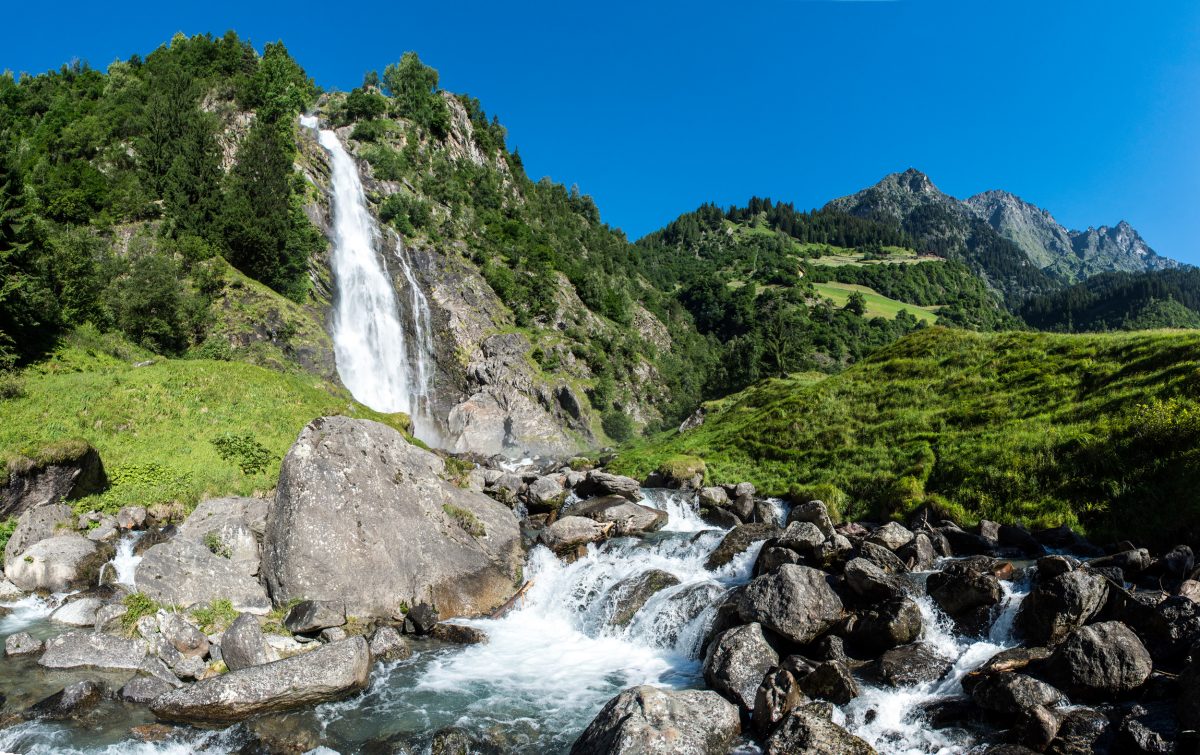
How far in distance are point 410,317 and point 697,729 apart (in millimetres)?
72141

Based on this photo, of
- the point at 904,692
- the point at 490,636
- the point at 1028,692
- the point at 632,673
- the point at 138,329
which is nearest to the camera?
the point at 1028,692

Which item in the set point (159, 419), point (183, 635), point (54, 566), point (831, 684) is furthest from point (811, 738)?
point (159, 419)

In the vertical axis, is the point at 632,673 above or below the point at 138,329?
below

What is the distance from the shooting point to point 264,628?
54.7 ft

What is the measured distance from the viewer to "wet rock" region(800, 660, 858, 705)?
12422mm

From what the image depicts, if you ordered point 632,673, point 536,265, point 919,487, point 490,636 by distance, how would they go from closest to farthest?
point 632,673 → point 490,636 → point 919,487 → point 536,265

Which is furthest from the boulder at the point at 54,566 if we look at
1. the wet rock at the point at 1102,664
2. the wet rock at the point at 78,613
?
the wet rock at the point at 1102,664

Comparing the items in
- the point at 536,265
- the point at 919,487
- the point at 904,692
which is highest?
the point at 536,265

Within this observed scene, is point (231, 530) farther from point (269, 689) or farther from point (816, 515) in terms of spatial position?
point (816, 515)

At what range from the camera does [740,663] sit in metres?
13.7

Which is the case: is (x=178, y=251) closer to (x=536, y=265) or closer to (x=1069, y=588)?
(x=536, y=265)

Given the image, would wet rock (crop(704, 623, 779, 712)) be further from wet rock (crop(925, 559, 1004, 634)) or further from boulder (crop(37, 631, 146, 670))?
boulder (crop(37, 631, 146, 670))

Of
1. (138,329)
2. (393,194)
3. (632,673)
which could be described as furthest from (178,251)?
(632,673)

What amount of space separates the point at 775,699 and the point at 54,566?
2288 centimetres
